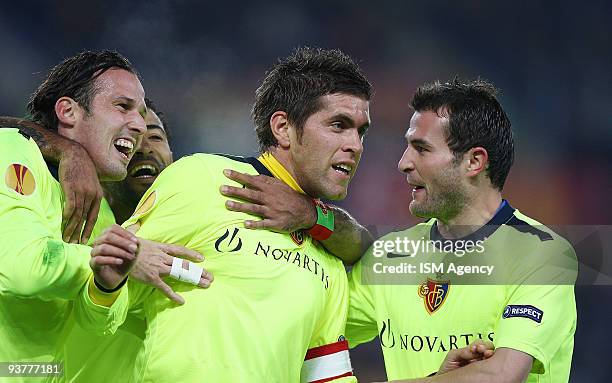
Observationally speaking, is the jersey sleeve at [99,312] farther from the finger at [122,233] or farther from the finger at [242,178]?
the finger at [242,178]

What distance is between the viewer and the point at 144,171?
15.3 feet

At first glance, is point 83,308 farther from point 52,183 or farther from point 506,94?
point 506,94

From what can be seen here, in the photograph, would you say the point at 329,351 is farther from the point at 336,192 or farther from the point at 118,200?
the point at 118,200

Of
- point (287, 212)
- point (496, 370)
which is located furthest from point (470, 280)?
point (287, 212)

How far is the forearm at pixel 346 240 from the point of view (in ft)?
12.5

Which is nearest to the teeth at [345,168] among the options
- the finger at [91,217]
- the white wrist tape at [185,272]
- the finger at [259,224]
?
the finger at [259,224]

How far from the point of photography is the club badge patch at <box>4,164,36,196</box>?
3137 mm

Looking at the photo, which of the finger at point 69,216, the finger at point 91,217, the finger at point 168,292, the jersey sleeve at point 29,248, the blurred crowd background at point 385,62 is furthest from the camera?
the blurred crowd background at point 385,62

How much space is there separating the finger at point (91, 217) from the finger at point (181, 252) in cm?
46

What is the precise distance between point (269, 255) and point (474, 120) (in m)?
1.29

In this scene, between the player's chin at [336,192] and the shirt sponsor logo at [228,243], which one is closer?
the shirt sponsor logo at [228,243]

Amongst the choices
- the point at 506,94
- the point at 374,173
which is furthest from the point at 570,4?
the point at 374,173

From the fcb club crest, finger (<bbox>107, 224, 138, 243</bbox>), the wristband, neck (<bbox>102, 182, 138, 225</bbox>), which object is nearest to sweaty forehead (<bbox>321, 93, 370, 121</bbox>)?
the wristband

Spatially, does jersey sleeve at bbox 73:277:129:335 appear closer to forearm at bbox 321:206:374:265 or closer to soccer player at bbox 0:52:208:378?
soccer player at bbox 0:52:208:378
